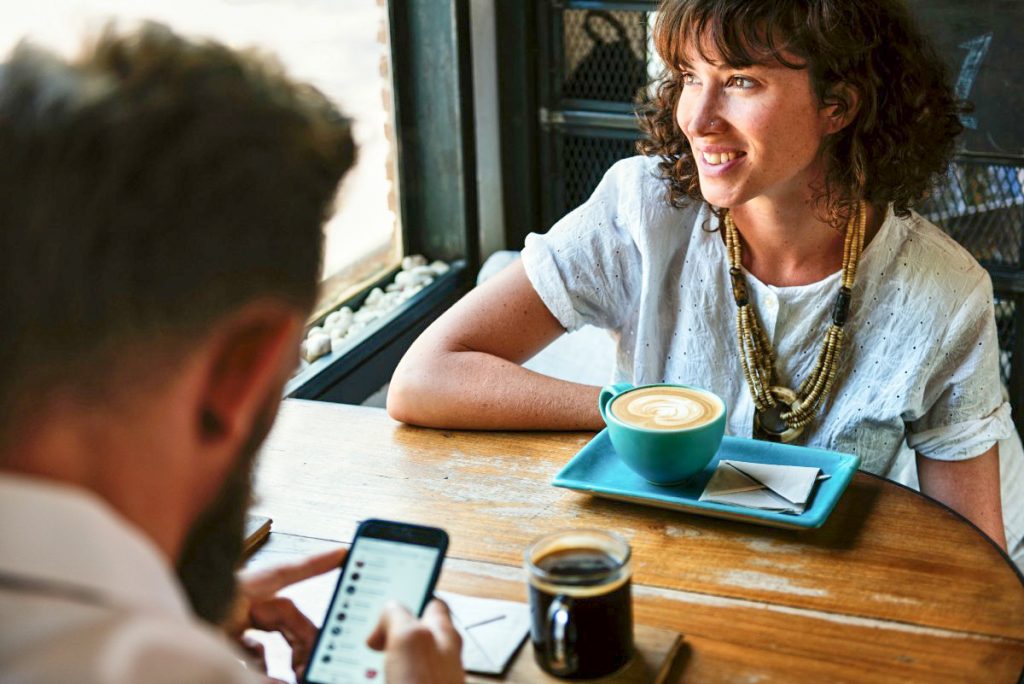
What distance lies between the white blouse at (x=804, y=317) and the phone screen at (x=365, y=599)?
87cm

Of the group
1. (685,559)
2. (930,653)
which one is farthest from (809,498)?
(930,653)

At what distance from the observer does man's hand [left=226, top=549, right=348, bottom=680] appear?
44.1 inches

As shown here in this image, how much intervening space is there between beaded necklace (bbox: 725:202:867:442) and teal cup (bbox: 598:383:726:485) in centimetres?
39

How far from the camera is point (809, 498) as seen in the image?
1.41 m

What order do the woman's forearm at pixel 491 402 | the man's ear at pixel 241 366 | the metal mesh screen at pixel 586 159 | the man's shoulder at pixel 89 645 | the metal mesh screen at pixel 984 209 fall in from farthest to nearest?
1. the metal mesh screen at pixel 586 159
2. the metal mesh screen at pixel 984 209
3. the woman's forearm at pixel 491 402
4. the man's ear at pixel 241 366
5. the man's shoulder at pixel 89 645

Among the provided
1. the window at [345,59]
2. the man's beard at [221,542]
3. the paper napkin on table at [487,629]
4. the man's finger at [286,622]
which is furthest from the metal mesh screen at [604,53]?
the man's beard at [221,542]

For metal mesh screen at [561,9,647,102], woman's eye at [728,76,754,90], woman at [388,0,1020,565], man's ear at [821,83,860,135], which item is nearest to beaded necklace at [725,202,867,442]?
woman at [388,0,1020,565]

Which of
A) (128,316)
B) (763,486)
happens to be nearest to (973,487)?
(763,486)

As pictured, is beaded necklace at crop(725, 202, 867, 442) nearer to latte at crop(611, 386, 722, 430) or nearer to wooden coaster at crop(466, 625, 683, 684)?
latte at crop(611, 386, 722, 430)

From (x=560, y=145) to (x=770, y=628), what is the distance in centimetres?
215

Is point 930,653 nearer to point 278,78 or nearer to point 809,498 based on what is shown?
point 809,498

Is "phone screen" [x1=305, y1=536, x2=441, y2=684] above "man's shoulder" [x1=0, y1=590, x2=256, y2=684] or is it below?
below

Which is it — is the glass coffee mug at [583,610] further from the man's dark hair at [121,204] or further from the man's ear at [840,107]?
the man's ear at [840,107]

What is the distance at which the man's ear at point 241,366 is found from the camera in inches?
26.5
